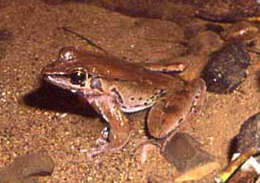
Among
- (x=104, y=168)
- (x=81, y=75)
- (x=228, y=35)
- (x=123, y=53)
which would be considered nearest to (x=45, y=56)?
(x=123, y=53)

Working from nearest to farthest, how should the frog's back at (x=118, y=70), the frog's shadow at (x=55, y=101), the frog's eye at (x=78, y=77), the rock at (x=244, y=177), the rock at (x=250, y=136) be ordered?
the rock at (x=244, y=177) < the rock at (x=250, y=136) < the frog's eye at (x=78, y=77) < the frog's back at (x=118, y=70) < the frog's shadow at (x=55, y=101)

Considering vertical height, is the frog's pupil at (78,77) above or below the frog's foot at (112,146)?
above

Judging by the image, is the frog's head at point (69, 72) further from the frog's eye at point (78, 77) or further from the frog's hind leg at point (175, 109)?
the frog's hind leg at point (175, 109)

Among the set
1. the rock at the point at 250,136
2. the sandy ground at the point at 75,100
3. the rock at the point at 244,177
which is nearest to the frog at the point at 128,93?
the sandy ground at the point at 75,100

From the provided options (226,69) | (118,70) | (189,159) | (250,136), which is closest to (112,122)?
(118,70)

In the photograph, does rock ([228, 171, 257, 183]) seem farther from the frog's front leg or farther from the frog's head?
the frog's head

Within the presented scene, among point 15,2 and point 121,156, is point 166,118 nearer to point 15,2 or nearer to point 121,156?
point 121,156

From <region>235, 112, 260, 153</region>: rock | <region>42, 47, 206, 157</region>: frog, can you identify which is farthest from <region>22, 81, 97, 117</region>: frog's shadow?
<region>235, 112, 260, 153</region>: rock

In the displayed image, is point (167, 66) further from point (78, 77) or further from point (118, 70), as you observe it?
point (78, 77)
